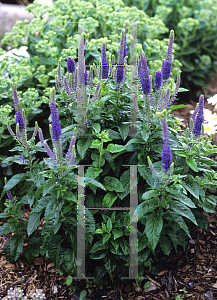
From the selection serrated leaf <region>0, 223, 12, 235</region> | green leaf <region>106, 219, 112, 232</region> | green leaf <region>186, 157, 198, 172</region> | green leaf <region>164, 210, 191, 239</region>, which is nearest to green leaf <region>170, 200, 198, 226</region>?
green leaf <region>164, 210, 191, 239</region>

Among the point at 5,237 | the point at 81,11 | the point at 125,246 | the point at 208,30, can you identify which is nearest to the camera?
the point at 125,246

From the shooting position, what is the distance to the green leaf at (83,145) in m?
2.57

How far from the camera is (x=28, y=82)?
13.9 feet

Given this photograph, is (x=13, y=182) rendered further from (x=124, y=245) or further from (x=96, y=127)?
(x=124, y=245)

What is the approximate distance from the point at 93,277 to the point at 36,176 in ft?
3.70

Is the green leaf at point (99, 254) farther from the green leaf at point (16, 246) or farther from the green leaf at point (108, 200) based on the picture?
the green leaf at point (16, 246)

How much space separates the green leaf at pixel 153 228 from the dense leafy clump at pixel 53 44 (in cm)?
209

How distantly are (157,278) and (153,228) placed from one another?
0.85 m

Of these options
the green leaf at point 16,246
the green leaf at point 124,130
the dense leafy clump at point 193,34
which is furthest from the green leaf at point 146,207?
the dense leafy clump at point 193,34

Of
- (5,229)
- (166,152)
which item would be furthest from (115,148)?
(5,229)

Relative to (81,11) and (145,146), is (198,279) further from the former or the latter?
(81,11)

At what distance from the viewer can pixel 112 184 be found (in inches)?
103

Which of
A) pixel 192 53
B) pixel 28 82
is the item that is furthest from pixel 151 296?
pixel 192 53

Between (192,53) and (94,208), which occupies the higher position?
(192,53)
